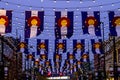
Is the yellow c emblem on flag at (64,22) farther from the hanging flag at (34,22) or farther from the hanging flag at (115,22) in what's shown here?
the hanging flag at (115,22)

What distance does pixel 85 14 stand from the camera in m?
31.3

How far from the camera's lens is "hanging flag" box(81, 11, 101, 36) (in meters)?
31.3

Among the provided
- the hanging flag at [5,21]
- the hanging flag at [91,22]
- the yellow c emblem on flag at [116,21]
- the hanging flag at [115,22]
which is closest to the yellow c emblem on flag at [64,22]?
the hanging flag at [91,22]

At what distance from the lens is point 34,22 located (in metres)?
31.4

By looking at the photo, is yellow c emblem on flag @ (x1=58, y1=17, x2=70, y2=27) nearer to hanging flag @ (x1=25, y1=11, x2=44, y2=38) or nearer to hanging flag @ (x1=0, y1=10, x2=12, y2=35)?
hanging flag @ (x1=25, y1=11, x2=44, y2=38)

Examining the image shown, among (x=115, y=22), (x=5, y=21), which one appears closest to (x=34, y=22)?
(x=5, y=21)

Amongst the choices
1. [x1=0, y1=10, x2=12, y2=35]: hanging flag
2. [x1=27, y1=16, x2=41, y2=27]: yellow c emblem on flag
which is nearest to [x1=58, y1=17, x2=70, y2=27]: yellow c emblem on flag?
[x1=27, y1=16, x2=41, y2=27]: yellow c emblem on flag

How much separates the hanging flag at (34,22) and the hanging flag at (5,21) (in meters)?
1.30

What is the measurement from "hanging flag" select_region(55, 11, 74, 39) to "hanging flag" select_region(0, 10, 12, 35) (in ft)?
11.7

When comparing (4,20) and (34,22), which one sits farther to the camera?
(34,22)

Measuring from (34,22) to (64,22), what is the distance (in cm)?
230

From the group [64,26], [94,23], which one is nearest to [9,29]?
[64,26]

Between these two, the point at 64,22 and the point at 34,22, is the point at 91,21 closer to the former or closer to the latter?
the point at 64,22

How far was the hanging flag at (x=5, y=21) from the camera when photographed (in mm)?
31031
